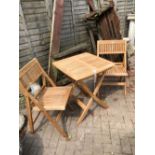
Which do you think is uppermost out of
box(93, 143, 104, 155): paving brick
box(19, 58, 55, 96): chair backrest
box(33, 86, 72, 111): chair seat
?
box(19, 58, 55, 96): chair backrest

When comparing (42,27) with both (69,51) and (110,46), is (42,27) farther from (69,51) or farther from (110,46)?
(110,46)

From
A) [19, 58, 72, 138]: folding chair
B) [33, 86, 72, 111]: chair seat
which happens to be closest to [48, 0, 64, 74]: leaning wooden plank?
[19, 58, 72, 138]: folding chair

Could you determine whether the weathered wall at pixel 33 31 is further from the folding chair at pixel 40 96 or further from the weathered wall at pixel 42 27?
the folding chair at pixel 40 96

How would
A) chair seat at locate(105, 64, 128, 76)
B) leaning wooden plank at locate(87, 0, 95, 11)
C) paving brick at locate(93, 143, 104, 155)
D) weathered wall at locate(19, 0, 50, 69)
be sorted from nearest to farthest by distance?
paving brick at locate(93, 143, 104, 155) → chair seat at locate(105, 64, 128, 76) → weathered wall at locate(19, 0, 50, 69) → leaning wooden plank at locate(87, 0, 95, 11)

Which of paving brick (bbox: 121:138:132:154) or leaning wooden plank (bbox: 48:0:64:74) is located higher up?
leaning wooden plank (bbox: 48:0:64:74)

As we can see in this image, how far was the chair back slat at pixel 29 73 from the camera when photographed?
2346 mm

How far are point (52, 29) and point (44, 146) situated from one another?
2058 millimetres

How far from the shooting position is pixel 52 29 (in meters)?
3.55

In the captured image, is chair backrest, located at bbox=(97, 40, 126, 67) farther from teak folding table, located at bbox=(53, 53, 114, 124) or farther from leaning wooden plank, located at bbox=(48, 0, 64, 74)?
leaning wooden plank, located at bbox=(48, 0, 64, 74)

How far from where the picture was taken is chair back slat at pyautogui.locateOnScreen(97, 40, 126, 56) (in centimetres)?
357

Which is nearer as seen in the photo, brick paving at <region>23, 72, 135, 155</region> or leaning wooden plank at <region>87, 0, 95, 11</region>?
brick paving at <region>23, 72, 135, 155</region>

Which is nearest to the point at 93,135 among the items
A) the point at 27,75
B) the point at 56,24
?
the point at 27,75

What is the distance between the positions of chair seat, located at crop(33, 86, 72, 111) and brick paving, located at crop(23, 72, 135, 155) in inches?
20.3
